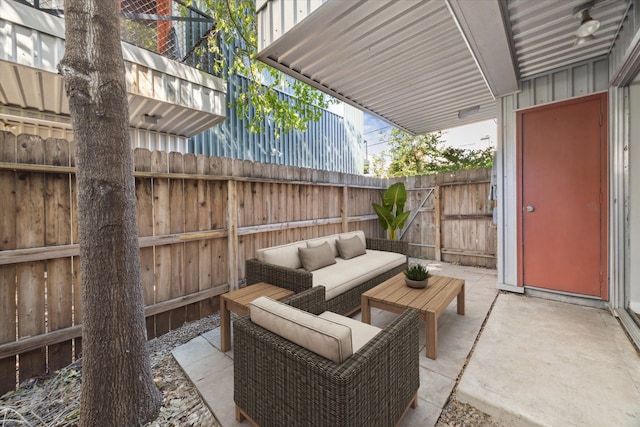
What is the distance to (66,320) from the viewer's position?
2303mm

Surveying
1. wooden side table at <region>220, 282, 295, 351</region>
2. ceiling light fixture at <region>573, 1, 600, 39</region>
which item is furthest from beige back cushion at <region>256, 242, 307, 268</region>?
ceiling light fixture at <region>573, 1, 600, 39</region>

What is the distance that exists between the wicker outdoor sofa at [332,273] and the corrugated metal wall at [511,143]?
154 centimetres

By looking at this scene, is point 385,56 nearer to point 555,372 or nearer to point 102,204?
point 102,204

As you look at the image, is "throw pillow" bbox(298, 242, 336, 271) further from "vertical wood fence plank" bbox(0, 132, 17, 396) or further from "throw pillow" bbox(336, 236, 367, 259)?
"vertical wood fence plank" bbox(0, 132, 17, 396)

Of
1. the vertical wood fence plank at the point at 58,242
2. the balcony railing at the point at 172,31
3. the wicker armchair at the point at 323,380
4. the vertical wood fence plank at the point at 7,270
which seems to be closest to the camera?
the wicker armchair at the point at 323,380

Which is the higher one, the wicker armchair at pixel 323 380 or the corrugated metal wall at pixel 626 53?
the corrugated metal wall at pixel 626 53

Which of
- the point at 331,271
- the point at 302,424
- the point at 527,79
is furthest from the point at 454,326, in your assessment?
the point at 527,79

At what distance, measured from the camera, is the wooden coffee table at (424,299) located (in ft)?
7.68

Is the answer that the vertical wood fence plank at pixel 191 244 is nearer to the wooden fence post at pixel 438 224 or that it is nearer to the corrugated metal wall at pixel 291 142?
the corrugated metal wall at pixel 291 142

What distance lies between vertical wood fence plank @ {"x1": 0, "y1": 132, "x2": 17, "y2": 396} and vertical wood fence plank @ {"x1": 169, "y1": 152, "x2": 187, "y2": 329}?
1.18m

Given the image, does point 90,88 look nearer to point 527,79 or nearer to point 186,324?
point 186,324

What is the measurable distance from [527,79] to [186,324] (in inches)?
229

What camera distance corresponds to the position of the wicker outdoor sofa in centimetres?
275

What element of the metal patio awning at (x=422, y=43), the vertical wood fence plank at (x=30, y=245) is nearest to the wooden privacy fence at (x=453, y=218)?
the metal patio awning at (x=422, y=43)
